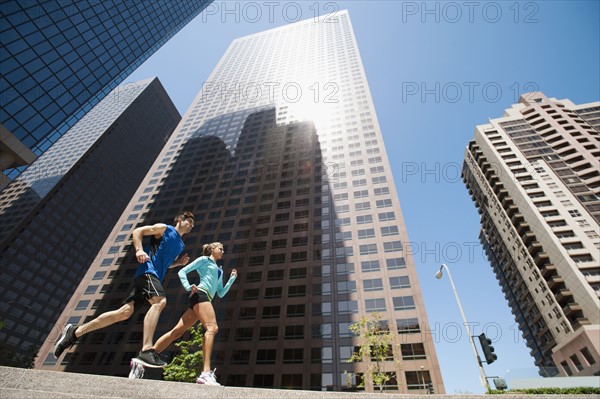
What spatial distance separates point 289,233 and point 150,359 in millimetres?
49821

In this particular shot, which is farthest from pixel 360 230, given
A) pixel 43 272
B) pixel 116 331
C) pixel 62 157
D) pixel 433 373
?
pixel 62 157

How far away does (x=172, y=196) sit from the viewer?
2618 inches

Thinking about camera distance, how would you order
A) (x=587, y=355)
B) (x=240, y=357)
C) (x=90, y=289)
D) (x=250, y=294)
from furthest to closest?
(x=90, y=289)
(x=250, y=294)
(x=240, y=357)
(x=587, y=355)

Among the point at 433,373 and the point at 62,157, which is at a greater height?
the point at 62,157

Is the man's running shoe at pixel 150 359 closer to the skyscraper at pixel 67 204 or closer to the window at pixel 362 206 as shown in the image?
the window at pixel 362 206

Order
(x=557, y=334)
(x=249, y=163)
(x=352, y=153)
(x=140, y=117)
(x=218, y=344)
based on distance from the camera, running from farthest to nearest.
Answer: (x=140, y=117), (x=249, y=163), (x=352, y=153), (x=557, y=334), (x=218, y=344)

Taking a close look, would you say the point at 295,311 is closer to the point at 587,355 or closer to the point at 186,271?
the point at 587,355

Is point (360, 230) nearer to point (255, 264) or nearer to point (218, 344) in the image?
point (255, 264)

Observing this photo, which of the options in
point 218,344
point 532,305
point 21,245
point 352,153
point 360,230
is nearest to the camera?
point 218,344

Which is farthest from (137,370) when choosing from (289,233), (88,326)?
(289,233)

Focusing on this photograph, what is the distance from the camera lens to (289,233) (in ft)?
177

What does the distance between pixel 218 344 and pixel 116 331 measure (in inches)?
678

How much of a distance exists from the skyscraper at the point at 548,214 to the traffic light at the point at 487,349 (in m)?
15.9

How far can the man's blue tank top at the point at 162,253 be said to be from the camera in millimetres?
4900
